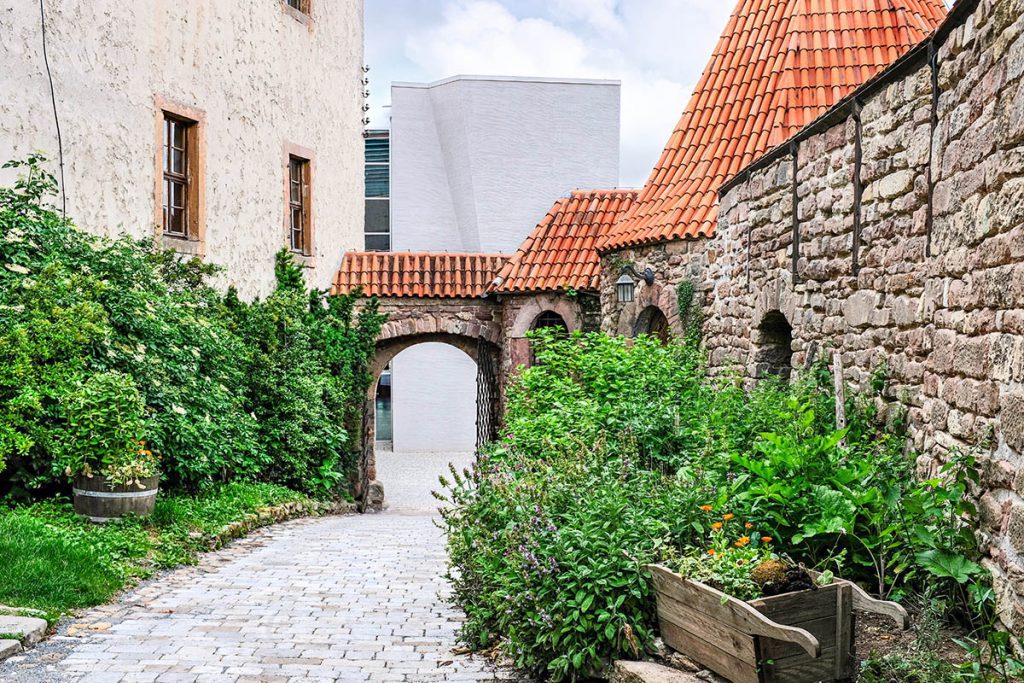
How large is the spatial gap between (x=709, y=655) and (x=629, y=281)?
354 inches

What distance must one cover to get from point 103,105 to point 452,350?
14.6 meters

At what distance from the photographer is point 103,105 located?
10594 millimetres

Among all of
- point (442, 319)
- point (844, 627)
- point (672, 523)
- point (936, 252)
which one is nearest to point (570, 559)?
point (672, 523)

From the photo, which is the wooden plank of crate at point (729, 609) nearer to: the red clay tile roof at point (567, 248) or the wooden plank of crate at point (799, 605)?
the wooden plank of crate at point (799, 605)

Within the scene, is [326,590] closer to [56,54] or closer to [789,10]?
[56,54]

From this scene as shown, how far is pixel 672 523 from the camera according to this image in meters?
4.70

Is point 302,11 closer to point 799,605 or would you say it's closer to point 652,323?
point 652,323

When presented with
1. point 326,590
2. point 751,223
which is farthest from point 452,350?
point 326,590

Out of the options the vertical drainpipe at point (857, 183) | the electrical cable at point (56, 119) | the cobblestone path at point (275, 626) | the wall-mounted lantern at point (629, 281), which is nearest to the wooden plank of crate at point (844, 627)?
the cobblestone path at point (275, 626)

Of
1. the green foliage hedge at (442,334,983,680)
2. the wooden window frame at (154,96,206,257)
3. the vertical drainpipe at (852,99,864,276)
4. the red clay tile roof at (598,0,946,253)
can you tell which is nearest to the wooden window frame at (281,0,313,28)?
the wooden window frame at (154,96,206,257)

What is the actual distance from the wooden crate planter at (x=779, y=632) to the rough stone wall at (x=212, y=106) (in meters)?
8.22

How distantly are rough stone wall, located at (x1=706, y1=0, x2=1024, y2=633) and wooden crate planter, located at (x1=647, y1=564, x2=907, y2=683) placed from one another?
0.60 metres

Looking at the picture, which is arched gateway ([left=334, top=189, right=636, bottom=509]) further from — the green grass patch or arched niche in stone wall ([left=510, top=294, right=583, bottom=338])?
the green grass patch

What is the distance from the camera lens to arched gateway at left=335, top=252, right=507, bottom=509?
16688 millimetres
